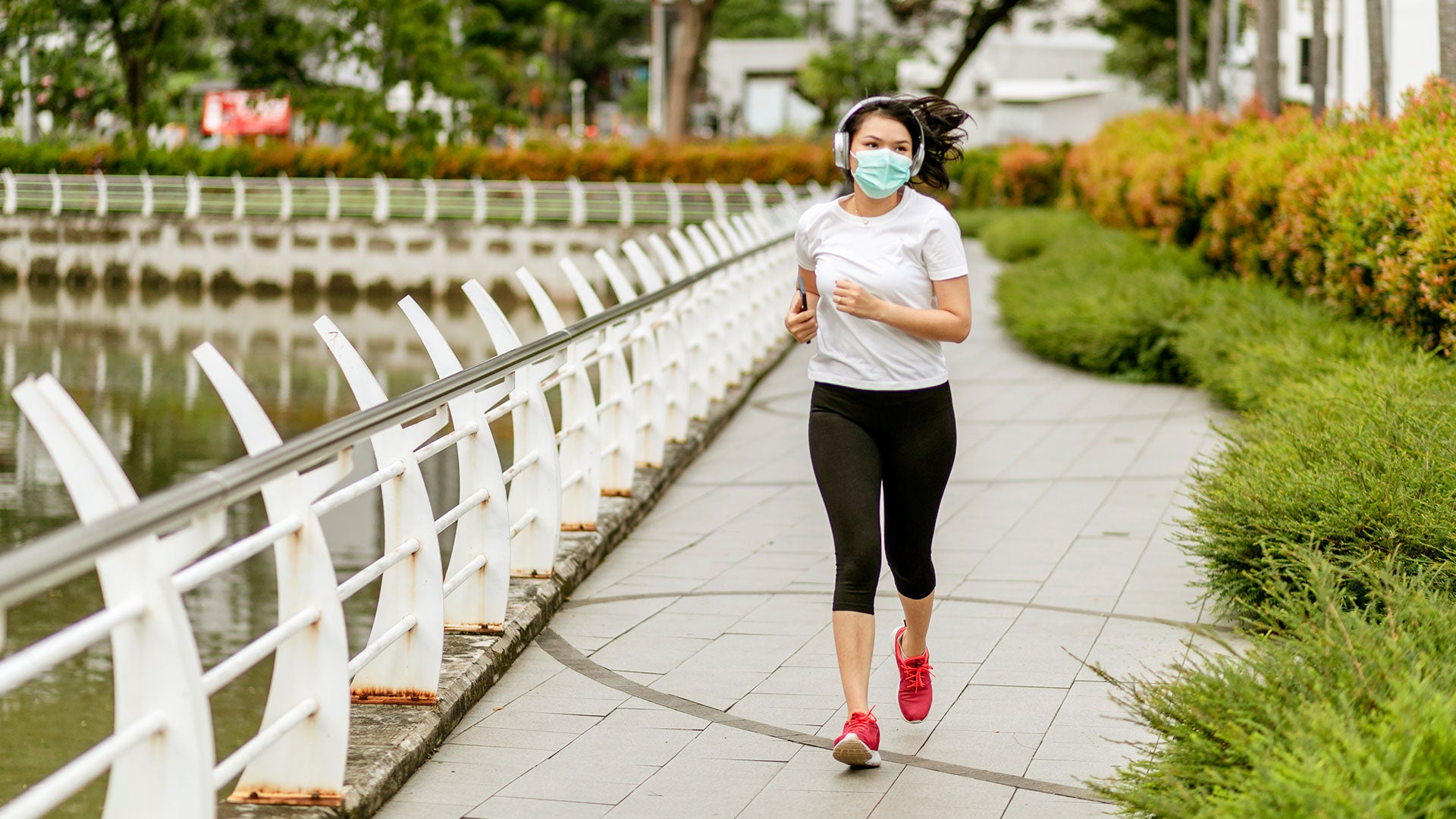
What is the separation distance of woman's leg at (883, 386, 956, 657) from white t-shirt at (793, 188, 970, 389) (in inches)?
3.8

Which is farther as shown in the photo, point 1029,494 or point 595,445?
point 1029,494

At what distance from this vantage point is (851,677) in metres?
4.70

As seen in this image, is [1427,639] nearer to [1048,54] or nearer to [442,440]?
[442,440]

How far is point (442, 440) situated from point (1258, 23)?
1859 cm

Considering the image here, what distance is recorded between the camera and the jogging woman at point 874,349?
184 inches

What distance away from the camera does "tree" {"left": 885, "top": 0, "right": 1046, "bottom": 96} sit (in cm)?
4541

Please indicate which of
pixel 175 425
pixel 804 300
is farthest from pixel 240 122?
pixel 804 300

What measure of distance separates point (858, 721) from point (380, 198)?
34.7 meters

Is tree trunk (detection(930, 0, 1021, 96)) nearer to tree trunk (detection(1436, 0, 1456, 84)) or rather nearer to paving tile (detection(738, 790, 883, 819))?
tree trunk (detection(1436, 0, 1456, 84))

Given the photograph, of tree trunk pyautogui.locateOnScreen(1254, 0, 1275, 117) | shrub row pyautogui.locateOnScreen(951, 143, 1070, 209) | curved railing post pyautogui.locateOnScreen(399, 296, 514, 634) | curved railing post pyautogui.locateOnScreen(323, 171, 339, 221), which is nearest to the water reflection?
curved railing post pyautogui.locateOnScreen(323, 171, 339, 221)

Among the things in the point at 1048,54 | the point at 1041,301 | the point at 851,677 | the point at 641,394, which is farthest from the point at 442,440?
the point at 1048,54

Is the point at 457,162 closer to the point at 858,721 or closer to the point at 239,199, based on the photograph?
the point at 239,199

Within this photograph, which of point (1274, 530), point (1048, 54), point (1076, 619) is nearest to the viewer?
point (1274, 530)

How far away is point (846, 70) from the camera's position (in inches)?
2295
